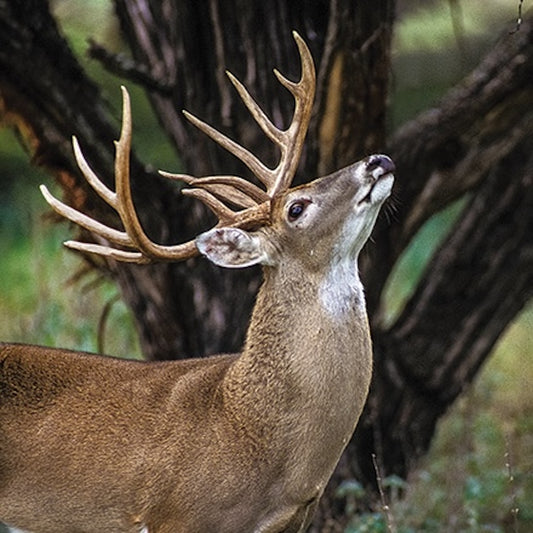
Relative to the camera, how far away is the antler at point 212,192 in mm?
5133

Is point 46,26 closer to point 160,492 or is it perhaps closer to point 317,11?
point 317,11

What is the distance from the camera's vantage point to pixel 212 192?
18.1 ft

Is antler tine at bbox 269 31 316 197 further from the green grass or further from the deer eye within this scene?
the green grass

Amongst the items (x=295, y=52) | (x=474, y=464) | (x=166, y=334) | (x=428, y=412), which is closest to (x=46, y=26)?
(x=295, y=52)

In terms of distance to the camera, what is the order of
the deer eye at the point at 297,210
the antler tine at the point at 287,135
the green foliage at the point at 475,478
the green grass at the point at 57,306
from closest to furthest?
the deer eye at the point at 297,210 < the antler tine at the point at 287,135 < the green foliage at the point at 475,478 < the green grass at the point at 57,306

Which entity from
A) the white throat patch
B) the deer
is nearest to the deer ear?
the deer

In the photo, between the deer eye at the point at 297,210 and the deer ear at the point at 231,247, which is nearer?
the deer ear at the point at 231,247

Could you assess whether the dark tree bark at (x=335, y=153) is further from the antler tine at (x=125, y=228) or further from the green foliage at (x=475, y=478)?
the antler tine at (x=125, y=228)

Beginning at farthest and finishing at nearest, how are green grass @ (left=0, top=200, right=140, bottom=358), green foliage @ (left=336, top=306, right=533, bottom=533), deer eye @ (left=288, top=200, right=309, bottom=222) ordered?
1. green grass @ (left=0, top=200, right=140, bottom=358)
2. green foliage @ (left=336, top=306, right=533, bottom=533)
3. deer eye @ (left=288, top=200, right=309, bottom=222)

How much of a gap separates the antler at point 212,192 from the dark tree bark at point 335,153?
22.1 inches

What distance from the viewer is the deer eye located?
201 inches

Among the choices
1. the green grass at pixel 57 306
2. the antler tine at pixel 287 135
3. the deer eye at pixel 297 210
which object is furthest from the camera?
the green grass at pixel 57 306

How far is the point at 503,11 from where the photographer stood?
11820mm

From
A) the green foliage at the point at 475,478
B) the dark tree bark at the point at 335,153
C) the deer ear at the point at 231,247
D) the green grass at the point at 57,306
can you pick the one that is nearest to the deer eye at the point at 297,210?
the deer ear at the point at 231,247
